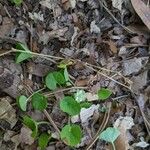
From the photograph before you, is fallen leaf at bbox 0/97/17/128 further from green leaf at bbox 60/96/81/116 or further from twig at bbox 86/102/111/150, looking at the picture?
twig at bbox 86/102/111/150

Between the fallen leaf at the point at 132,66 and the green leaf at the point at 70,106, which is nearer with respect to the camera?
the green leaf at the point at 70,106

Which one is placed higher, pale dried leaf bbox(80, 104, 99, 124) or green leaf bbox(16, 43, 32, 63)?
green leaf bbox(16, 43, 32, 63)

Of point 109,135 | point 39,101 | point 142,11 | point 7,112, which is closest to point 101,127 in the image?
point 109,135

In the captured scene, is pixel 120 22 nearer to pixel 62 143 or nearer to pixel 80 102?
pixel 80 102

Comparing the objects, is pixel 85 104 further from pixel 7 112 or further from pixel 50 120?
pixel 7 112

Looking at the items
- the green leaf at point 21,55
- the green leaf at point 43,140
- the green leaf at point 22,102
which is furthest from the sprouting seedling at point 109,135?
the green leaf at point 21,55

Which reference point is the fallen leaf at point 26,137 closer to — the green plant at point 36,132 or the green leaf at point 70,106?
the green plant at point 36,132

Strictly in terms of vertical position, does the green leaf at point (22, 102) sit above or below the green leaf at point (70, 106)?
above

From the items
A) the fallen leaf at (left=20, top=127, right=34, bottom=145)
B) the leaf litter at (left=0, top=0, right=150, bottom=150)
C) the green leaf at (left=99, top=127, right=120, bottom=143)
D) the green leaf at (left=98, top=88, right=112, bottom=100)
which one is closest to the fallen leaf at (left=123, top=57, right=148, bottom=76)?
the leaf litter at (left=0, top=0, right=150, bottom=150)
